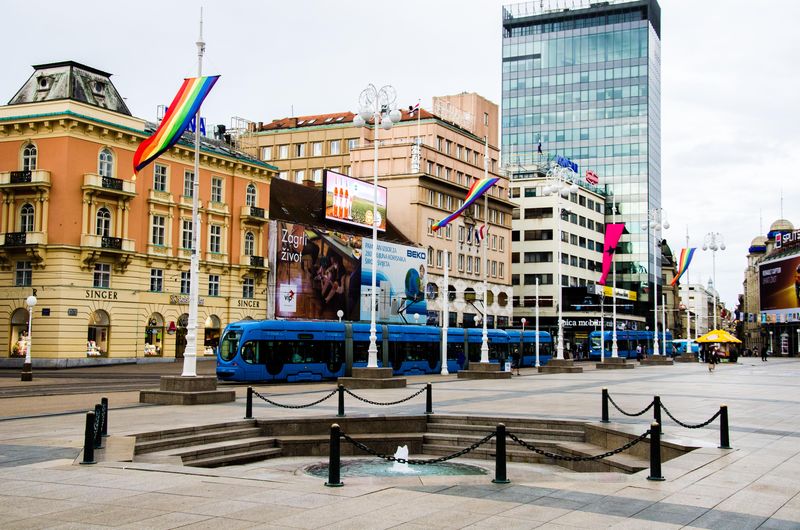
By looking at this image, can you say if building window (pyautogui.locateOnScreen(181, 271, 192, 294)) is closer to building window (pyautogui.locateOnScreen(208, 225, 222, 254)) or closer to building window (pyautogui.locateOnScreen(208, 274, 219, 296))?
building window (pyautogui.locateOnScreen(208, 274, 219, 296))

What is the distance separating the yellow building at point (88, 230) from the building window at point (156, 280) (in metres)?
0.08

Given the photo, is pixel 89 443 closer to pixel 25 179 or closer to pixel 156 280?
pixel 25 179

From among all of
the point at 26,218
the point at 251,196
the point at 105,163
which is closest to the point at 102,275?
the point at 26,218

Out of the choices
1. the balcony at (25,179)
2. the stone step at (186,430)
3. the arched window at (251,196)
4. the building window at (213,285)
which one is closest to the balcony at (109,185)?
the balcony at (25,179)

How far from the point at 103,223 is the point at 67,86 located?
8719 millimetres

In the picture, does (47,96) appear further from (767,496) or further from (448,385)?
(767,496)

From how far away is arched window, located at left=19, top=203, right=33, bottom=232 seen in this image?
1934 inches

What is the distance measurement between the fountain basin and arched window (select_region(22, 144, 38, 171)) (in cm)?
4021

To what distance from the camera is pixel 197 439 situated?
15859mm

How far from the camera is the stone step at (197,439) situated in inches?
576

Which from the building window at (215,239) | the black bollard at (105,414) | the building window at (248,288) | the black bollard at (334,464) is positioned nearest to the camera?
the black bollard at (334,464)

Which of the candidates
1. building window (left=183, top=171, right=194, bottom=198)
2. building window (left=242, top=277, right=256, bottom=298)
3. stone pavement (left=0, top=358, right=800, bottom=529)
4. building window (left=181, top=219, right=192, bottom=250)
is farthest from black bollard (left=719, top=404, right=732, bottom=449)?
building window (left=242, top=277, right=256, bottom=298)

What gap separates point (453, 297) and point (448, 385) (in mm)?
48589

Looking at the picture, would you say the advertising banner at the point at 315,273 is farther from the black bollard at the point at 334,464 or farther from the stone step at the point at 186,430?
the black bollard at the point at 334,464
